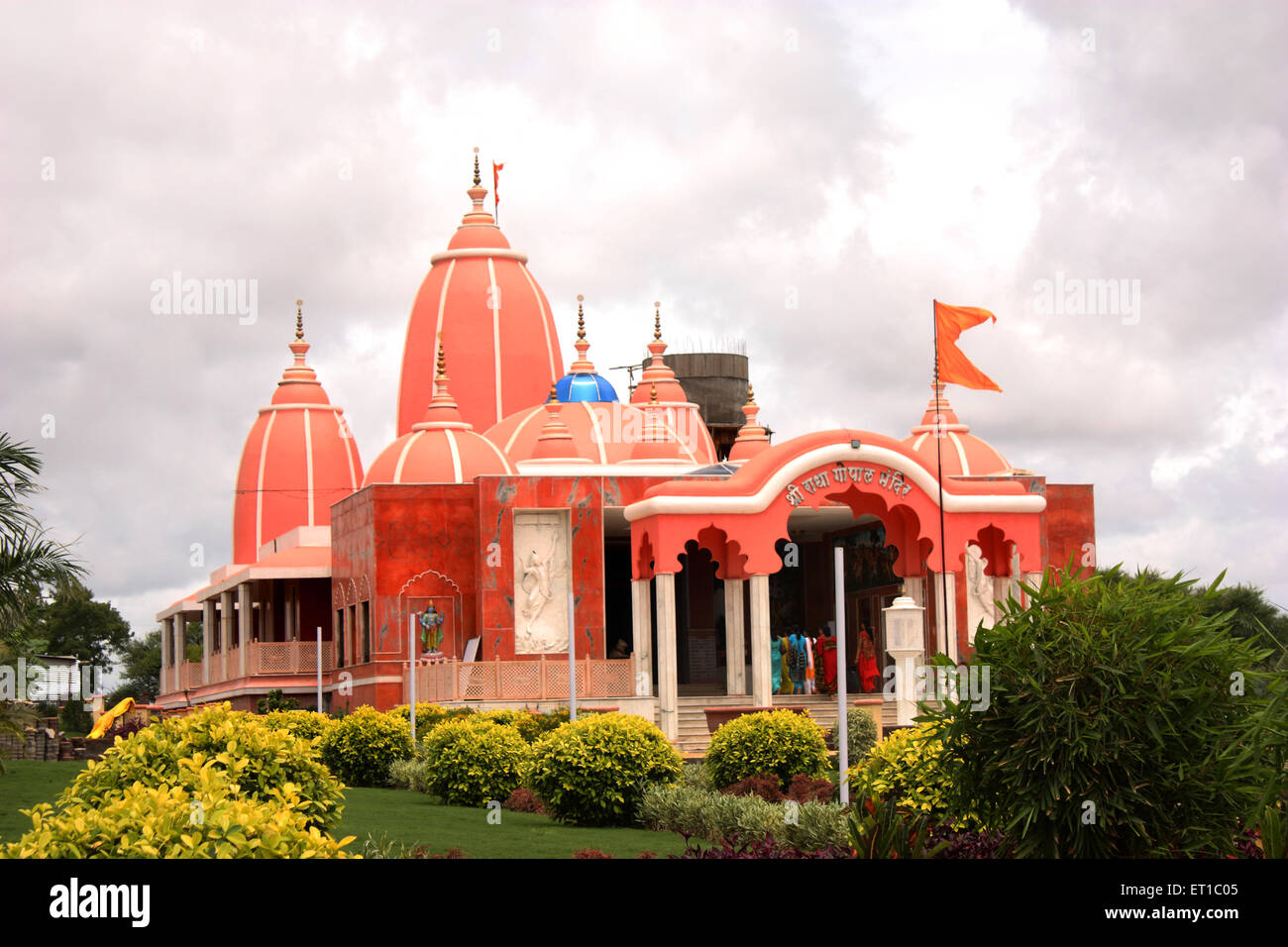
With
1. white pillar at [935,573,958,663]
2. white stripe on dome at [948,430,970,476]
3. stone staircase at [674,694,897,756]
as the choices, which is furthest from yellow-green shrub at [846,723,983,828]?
white stripe on dome at [948,430,970,476]

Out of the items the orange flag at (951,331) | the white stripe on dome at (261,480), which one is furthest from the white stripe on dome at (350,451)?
the orange flag at (951,331)

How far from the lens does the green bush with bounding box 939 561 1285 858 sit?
28.9ft

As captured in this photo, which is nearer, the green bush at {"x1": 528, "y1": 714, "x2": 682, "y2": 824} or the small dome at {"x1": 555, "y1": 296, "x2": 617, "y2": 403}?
the green bush at {"x1": 528, "y1": 714, "x2": 682, "y2": 824}

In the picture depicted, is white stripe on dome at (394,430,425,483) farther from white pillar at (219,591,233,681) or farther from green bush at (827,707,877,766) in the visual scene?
green bush at (827,707,877,766)

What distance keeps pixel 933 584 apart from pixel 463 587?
976 centimetres

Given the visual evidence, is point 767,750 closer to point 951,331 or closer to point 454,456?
point 951,331

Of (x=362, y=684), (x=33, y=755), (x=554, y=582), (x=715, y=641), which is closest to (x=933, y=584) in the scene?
(x=715, y=641)

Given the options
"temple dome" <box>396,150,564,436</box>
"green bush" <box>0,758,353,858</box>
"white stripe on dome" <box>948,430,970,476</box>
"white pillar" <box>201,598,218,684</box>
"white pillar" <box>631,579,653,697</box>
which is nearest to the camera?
"green bush" <box>0,758,353,858</box>

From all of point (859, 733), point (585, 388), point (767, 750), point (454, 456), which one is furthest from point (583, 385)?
point (767, 750)

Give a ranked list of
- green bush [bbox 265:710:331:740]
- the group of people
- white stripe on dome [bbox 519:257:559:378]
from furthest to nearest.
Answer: white stripe on dome [bbox 519:257:559:378]
the group of people
green bush [bbox 265:710:331:740]

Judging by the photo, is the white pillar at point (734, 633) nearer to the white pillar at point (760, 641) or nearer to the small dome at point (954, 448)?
the white pillar at point (760, 641)

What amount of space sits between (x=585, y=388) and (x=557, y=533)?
715 cm

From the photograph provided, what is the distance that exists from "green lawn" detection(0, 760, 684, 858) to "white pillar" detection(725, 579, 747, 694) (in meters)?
10.8
